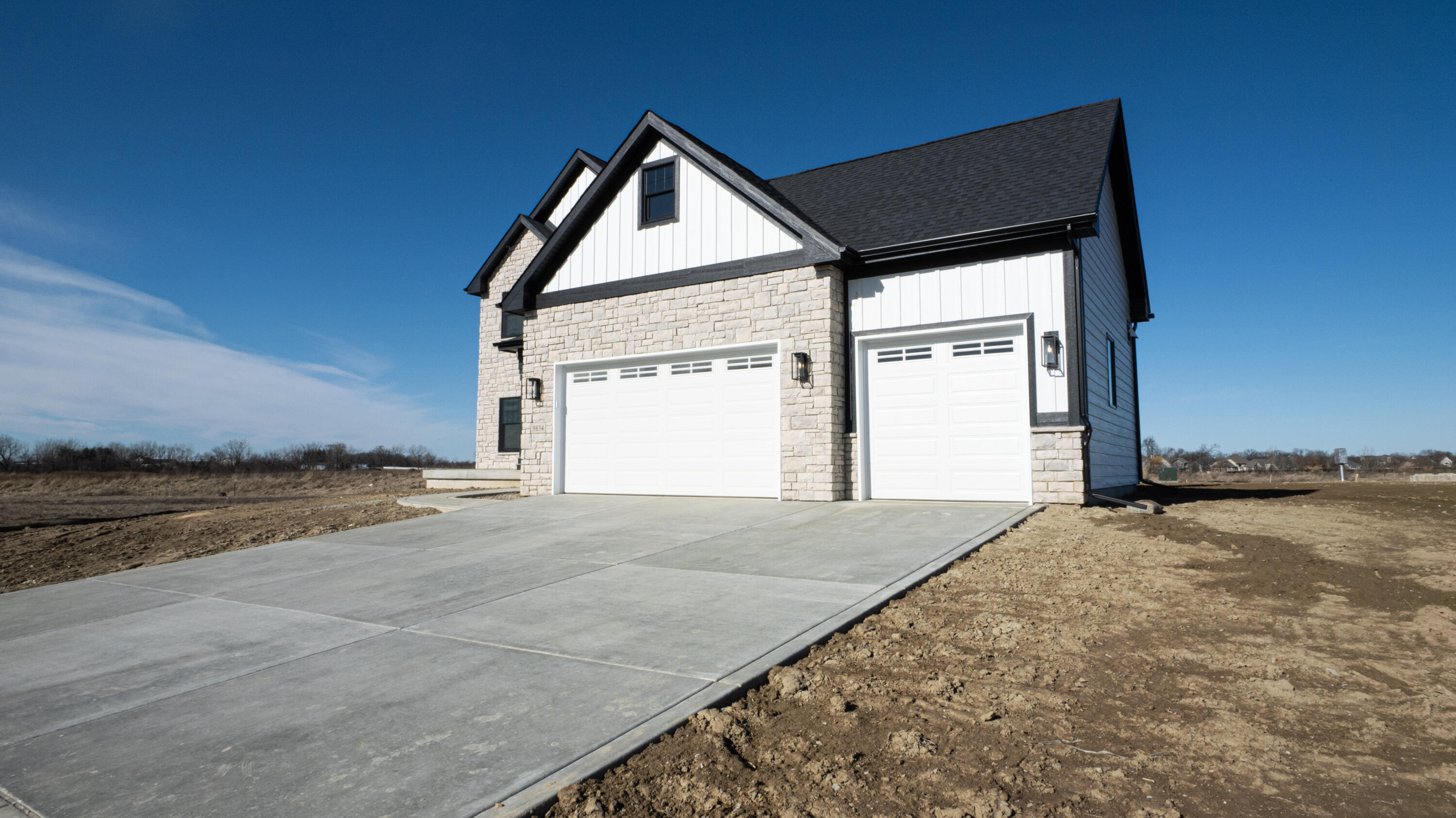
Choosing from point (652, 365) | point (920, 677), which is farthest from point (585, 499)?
point (920, 677)

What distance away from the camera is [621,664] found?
3.65m

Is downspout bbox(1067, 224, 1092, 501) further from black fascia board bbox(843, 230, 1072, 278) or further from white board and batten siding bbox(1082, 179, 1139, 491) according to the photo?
black fascia board bbox(843, 230, 1072, 278)

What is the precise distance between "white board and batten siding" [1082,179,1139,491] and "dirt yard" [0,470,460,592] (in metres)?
10.2

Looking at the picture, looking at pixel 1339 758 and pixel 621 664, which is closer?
pixel 1339 758

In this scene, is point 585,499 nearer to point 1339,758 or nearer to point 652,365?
point 652,365

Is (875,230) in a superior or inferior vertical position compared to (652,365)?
superior

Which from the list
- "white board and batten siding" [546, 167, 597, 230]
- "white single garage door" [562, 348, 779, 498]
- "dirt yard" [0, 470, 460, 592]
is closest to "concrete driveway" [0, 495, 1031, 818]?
"dirt yard" [0, 470, 460, 592]

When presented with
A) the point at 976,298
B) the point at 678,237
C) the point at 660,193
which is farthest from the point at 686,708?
the point at 660,193

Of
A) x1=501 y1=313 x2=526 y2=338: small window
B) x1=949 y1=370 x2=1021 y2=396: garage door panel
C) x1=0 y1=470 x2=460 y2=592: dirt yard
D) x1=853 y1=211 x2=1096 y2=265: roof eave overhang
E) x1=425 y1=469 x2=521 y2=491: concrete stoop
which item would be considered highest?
x1=501 y1=313 x2=526 y2=338: small window

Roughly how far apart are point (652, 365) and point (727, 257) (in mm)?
2235

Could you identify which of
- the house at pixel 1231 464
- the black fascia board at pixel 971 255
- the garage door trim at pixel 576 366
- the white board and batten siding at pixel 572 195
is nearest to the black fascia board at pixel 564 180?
the white board and batten siding at pixel 572 195

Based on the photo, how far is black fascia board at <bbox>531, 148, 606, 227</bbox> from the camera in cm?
1733

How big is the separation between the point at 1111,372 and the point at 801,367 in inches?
225

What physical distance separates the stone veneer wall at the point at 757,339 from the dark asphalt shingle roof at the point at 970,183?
1.28 metres
